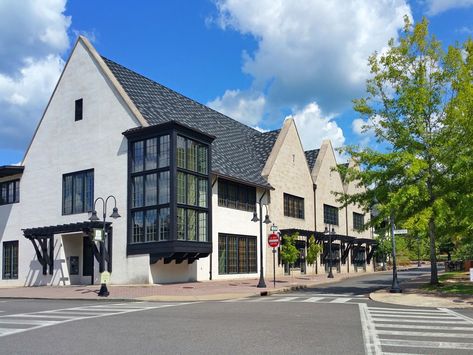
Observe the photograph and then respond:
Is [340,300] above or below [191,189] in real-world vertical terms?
below

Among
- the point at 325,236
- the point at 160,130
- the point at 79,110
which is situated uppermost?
the point at 79,110

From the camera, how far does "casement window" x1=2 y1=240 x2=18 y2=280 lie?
37.5 m

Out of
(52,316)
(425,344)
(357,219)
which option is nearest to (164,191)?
(52,316)

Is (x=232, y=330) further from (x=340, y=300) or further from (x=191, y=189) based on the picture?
(x=191, y=189)

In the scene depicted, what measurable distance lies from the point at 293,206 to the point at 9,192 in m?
22.2

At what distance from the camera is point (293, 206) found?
43.9 metres

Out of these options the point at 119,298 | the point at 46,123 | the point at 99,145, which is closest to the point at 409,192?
the point at 119,298

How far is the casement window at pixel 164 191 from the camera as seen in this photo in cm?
2981

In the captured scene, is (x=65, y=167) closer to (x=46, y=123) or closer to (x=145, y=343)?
(x=46, y=123)

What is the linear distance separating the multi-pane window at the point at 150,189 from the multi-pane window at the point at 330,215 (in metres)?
23.9

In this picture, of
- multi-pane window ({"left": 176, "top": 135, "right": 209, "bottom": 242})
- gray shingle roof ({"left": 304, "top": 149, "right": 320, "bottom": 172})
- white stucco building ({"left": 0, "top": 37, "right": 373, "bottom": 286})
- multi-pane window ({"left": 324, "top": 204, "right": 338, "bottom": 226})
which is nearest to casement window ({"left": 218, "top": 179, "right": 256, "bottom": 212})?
white stucco building ({"left": 0, "top": 37, "right": 373, "bottom": 286})

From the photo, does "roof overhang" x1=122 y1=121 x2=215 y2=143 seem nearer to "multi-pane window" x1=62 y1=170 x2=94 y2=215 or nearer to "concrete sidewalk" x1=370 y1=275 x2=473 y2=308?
"multi-pane window" x1=62 y1=170 x2=94 y2=215

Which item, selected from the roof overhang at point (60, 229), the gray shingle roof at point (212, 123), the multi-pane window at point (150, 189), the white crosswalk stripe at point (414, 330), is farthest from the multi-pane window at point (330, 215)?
the white crosswalk stripe at point (414, 330)

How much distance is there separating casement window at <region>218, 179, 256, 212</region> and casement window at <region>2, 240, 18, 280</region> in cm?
1541
